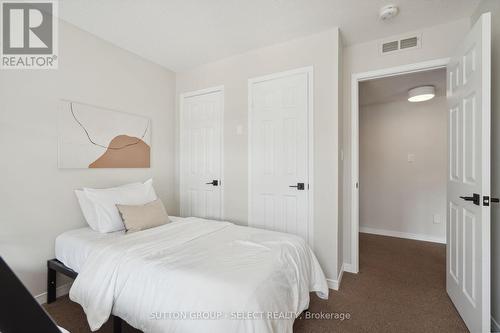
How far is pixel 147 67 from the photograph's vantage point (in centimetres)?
294

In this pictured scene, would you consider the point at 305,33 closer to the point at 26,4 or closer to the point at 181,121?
the point at 181,121

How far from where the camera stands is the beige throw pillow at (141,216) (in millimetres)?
2033

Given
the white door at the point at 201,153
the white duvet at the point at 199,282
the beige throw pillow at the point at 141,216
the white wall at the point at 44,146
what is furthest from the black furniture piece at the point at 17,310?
the white door at the point at 201,153

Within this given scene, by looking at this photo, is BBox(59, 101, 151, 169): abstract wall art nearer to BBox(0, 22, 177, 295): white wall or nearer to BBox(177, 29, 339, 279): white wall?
BBox(0, 22, 177, 295): white wall

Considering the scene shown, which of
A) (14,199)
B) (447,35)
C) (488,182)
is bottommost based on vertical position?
(14,199)

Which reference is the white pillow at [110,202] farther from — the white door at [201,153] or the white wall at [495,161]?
the white wall at [495,161]

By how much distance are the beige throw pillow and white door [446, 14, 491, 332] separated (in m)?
2.49

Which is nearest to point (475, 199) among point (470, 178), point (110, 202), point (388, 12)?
point (470, 178)

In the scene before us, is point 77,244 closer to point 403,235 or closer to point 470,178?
point 470,178

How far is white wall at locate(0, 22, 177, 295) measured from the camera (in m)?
1.83

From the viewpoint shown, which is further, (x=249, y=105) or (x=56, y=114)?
(x=249, y=105)

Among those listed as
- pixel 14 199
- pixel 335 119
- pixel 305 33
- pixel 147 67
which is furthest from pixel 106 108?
pixel 335 119

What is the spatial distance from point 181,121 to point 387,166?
3.56m

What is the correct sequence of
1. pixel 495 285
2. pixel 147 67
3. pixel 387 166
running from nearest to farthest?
pixel 495 285, pixel 147 67, pixel 387 166
